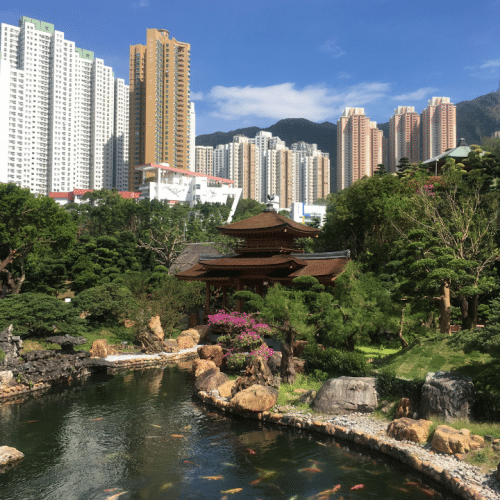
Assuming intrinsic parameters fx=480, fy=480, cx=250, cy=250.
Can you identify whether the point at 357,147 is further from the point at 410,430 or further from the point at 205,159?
the point at 410,430

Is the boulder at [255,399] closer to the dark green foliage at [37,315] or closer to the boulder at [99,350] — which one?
the boulder at [99,350]

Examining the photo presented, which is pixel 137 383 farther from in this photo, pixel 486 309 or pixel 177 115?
pixel 177 115

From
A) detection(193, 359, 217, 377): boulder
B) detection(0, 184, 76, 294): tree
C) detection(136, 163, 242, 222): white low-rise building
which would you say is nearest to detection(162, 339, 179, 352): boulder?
detection(193, 359, 217, 377): boulder

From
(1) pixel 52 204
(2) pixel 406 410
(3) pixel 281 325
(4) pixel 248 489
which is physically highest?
(1) pixel 52 204

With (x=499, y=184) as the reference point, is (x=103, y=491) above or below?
below

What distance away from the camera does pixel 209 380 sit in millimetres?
18344

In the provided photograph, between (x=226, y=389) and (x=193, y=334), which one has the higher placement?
(x=193, y=334)

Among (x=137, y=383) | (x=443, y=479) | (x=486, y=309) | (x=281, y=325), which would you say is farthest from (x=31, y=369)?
(x=486, y=309)

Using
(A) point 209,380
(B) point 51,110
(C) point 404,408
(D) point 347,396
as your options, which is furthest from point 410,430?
(B) point 51,110

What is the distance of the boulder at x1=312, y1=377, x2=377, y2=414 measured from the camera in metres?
14.8

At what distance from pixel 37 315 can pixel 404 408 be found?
17000mm

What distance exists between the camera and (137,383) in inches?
803

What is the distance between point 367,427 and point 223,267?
569 inches

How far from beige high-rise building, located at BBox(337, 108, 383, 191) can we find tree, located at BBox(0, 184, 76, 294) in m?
Answer: 98.8
